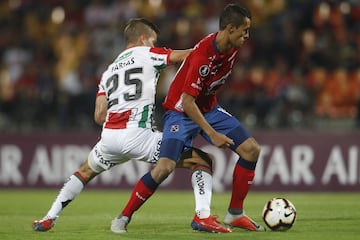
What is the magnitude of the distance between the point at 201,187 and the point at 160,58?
4.40 feet

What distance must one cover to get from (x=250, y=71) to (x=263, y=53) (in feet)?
2.23

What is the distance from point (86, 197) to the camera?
47.6ft

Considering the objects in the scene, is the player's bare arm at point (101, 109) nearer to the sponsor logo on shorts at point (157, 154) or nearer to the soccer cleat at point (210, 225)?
the sponsor logo on shorts at point (157, 154)

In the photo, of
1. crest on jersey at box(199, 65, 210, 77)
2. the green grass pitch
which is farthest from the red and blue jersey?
the green grass pitch

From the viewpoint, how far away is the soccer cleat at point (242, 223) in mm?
8087

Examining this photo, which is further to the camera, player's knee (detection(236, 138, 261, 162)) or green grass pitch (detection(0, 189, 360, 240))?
player's knee (detection(236, 138, 261, 162))

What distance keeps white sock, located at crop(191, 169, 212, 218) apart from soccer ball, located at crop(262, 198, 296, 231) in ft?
1.97

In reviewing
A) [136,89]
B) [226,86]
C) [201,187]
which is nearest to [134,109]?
[136,89]

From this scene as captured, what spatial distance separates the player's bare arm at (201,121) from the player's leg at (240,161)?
46cm

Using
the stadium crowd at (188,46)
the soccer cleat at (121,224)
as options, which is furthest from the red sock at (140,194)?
the stadium crowd at (188,46)

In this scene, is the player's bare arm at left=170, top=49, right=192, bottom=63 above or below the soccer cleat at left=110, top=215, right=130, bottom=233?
above

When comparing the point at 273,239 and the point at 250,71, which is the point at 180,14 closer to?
the point at 250,71

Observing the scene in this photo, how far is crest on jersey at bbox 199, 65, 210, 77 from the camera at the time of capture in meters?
7.83

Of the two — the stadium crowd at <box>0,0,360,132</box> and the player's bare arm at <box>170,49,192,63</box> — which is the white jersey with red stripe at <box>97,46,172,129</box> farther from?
the stadium crowd at <box>0,0,360,132</box>
